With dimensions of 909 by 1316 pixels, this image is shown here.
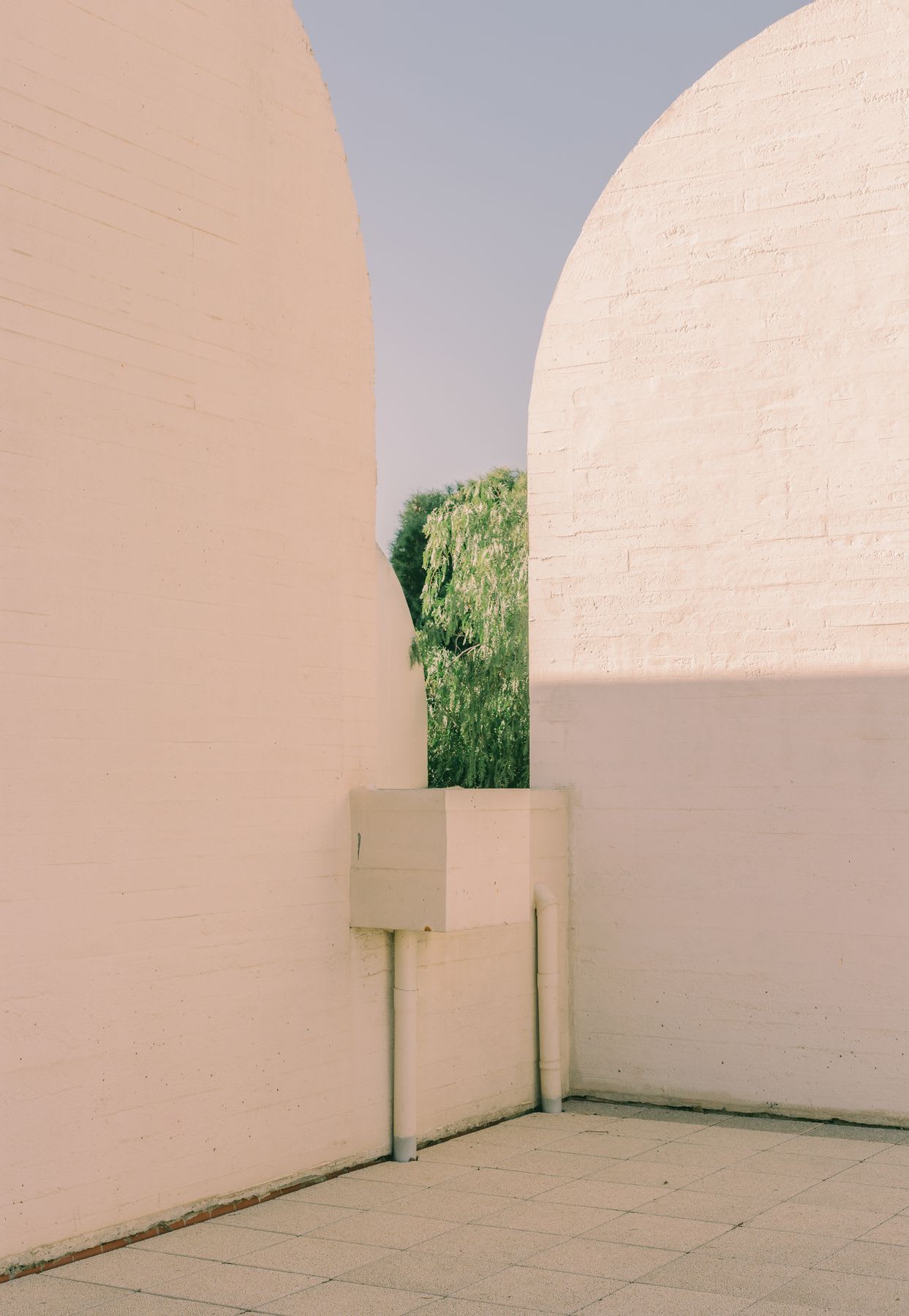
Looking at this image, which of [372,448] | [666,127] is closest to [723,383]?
[666,127]

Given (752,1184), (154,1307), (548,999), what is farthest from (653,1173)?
(154,1307)

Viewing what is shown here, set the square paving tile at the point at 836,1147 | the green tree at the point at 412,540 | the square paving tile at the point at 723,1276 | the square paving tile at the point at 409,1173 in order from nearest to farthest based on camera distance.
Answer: the square paving tile at the point at 723,1276 → the square paving tile at the point at 409,1173 → the square paving tile at the point at 836,1147 → the green tree at the point at 412,540

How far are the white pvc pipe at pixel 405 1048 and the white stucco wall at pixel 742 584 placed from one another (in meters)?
1.68

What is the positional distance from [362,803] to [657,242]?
3.56 metres

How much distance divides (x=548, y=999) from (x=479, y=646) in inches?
324

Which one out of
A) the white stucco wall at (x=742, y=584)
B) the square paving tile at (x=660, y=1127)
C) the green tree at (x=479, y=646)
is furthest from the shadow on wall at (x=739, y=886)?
the green tree at (x=479, y=646)

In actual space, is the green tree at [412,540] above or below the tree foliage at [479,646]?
above

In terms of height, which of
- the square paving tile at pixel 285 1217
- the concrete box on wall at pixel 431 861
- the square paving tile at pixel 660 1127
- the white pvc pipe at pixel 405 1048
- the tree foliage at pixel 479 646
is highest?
the tree foliage at pixel 479 646

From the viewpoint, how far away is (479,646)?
50.1 feet

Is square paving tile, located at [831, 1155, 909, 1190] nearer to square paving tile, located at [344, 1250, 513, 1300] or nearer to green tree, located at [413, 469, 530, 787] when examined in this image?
square paving tile, located at [344, 1250, 513, 1300]

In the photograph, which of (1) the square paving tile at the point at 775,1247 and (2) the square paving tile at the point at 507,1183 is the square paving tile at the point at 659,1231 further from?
(2) the square paving tile at the point at 507,1183

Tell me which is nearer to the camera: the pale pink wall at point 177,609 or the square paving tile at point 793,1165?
the pale pink wall at point 177,609

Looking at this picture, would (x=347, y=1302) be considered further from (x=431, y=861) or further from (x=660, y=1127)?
(x=660, y=1127)

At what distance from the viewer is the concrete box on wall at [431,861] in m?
5.77
